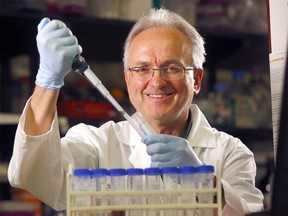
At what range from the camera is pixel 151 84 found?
1.99 m

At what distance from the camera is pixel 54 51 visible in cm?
158

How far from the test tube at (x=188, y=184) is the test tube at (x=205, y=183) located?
0.01 meters

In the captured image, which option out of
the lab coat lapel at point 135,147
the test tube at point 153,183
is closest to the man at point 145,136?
the lab coat lapel at point 135,147

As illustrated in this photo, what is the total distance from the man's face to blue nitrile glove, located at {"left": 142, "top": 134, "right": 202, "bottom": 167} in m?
0.34

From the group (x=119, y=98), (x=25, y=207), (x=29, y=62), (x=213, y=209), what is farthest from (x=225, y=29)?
(x=213, y=209)

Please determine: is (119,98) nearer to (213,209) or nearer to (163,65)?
(163,65)

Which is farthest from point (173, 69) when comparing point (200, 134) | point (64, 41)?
point (64, 41)

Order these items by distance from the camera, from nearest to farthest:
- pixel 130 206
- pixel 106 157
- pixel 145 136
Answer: pixel 130 206, pixel 145 136, pixel 106 157

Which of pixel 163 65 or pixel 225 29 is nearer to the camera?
pixel 163 65

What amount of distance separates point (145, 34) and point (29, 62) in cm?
163

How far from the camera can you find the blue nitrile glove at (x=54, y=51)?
5.17ft

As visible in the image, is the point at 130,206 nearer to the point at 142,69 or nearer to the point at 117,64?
the point at 142,69

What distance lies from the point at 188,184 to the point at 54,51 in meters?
0.47

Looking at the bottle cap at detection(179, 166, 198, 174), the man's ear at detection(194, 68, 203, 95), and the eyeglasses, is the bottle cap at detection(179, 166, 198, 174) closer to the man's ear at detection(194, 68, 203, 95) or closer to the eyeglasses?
the eyeglasses
